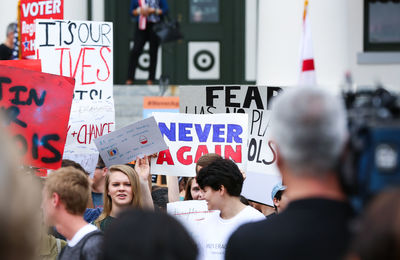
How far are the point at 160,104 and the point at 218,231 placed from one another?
440 centimetres

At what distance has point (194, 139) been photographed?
19.3ft

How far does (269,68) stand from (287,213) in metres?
7.48

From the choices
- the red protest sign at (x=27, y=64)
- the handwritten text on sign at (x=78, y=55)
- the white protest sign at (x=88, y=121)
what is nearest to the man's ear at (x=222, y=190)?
the white protest sign at (x=88, y=121)

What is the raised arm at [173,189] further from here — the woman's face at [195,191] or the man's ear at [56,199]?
the man's ear at [56,199]

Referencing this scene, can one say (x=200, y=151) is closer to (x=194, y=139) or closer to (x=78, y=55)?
(x=194, y=139)

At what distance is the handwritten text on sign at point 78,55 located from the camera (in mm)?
6465

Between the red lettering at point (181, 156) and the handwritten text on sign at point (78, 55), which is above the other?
the handwritten text on sign at point (78, 55)

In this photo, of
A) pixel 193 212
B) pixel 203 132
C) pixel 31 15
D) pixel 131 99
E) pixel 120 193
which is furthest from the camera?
pixel 131 99

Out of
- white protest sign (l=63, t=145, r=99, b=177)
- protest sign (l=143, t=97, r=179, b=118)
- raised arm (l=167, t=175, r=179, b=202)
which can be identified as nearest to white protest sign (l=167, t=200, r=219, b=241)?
raised arm (l=167, t=175, r=179, b=202)

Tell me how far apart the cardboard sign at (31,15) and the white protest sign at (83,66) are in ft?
3.13

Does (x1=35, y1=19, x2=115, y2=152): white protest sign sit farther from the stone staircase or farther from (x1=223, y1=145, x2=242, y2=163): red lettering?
the stone staircase

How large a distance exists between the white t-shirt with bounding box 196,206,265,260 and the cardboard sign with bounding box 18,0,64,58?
12.7 ft

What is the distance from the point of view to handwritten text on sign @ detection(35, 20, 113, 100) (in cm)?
646

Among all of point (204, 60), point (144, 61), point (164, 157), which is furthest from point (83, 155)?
point (204, 60)
